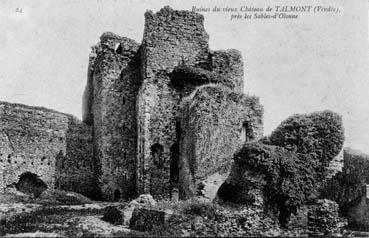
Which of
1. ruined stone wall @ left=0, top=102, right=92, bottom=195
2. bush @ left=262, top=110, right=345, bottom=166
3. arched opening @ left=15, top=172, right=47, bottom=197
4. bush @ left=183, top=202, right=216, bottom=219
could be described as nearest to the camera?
bush @ left=183, top=202, right=216, bottom=219

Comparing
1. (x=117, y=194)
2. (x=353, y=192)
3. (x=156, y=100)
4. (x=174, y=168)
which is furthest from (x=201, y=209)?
(x=353, y=192)

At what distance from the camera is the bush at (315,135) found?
19562mm

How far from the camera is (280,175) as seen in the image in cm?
1834

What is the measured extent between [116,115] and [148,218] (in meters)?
14.1

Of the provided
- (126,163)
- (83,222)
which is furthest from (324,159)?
(126,163)

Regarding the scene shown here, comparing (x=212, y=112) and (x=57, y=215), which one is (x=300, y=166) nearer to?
(x=212, y=112)

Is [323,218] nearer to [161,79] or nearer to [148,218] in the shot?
[148,218]

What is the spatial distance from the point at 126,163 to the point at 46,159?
458 centimetres

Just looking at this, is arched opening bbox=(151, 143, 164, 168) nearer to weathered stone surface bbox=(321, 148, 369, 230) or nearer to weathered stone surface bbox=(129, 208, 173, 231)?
weathered stone surface bbox=(321, 148, 369, 230)

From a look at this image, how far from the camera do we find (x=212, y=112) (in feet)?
79.8

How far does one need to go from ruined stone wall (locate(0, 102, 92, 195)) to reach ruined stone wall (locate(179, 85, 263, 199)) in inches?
295

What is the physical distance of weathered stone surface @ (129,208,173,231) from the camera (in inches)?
639

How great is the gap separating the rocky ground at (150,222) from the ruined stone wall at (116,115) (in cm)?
924

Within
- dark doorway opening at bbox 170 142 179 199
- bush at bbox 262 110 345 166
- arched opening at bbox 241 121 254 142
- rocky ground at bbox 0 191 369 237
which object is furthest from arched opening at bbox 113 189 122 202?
bush at bbox 262 110 345 166
